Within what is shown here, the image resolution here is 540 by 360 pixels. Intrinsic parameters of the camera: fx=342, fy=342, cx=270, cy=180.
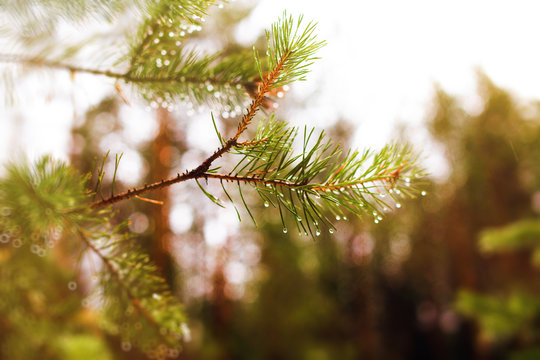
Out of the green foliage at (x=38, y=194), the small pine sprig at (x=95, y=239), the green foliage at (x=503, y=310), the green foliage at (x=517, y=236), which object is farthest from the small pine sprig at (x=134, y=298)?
the green foliage at (x=517, y=236)

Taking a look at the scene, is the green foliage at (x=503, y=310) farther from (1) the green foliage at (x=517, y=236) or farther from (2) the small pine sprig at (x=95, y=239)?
(2) the small pine sprig at (x=95, y=239)

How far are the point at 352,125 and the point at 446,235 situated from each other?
546 centimetres

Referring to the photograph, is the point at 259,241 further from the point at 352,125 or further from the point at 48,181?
the point at 48,181

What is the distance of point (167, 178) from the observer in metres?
0.67

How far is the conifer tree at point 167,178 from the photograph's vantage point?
0.55 metres

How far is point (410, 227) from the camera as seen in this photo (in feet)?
34.3

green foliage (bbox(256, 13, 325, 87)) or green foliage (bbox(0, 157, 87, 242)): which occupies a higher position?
green foliage (bbox(256, 13, 325, 87))

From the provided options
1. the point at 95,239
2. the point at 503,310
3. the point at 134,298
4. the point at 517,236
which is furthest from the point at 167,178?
the point at 503,310

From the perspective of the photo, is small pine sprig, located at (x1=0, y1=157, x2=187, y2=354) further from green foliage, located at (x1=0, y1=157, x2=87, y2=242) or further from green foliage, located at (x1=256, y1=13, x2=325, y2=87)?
green foliage, located at (x1=256, y1=13, x2=325, y2=87)

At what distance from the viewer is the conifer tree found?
55 centimetres

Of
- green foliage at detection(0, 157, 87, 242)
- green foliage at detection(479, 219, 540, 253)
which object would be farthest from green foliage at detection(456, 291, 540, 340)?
green foliage at detection(0, 157, 87, 242)

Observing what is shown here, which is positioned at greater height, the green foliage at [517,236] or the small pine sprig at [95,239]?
the green foliage at [517,236]

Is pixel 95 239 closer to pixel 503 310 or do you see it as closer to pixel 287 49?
pixel 287 49

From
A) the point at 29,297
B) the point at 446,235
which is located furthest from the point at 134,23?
the point at 446,235
